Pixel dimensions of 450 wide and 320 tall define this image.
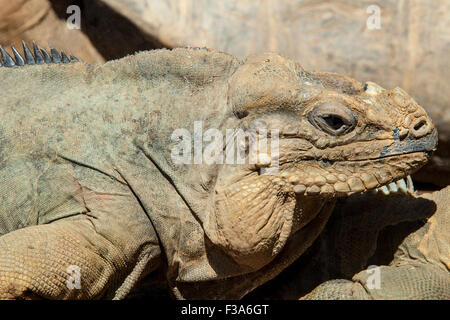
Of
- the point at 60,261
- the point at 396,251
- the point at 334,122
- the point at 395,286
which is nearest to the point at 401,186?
the point at 396,251

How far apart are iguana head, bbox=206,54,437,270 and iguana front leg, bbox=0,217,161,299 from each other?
23.9 inches

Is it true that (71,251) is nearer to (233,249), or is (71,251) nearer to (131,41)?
(233,249)

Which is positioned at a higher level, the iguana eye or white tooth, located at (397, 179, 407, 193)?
the iguana eye

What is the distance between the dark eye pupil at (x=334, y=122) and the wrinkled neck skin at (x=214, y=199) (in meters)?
0.41

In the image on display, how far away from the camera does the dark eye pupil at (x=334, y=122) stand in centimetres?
372

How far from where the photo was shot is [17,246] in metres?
3.66

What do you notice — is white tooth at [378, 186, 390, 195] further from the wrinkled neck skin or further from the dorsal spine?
the dorsal spine

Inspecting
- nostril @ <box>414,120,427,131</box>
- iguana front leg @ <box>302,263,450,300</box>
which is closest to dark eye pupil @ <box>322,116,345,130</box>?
nostril @ <box>414,120,427,131</box>

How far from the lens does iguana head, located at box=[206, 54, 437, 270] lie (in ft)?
12.1

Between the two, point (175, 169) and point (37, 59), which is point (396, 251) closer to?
point (175, 169)

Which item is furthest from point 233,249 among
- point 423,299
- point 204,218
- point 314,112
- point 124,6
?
point 124,6

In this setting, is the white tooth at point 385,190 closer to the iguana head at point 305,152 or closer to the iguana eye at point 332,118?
the iguana head at point 305,152
